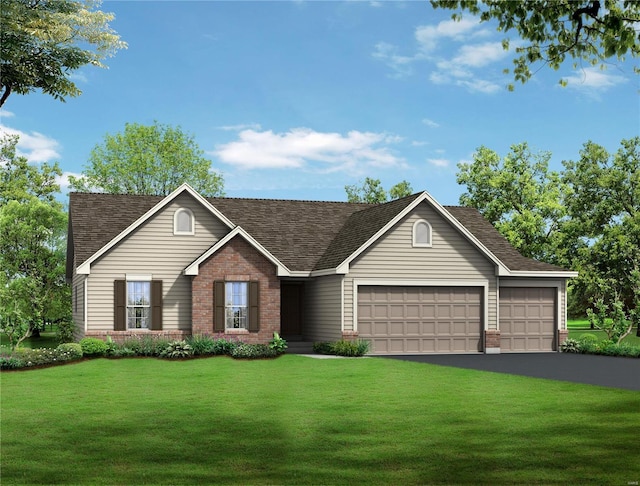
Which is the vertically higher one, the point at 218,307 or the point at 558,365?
the point at 218,307

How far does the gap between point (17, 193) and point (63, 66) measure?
80.7ft

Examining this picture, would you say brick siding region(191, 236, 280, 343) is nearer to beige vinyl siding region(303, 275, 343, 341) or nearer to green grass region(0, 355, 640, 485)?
beige vinyl siding region(303, 275, 343, 341)

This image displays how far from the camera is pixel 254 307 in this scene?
30.9 metres

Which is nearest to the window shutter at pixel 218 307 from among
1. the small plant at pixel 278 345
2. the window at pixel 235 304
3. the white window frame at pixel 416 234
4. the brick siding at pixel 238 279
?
the brick siding at pixel 238 279

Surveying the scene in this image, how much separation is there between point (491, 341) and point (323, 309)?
663 cm

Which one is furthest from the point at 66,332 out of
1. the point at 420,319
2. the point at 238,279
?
the point at 420,319

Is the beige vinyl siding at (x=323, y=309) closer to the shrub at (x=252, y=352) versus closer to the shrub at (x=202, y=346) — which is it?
the shrub at (x=252, y=352)

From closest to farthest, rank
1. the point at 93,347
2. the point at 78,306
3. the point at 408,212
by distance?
the point at 93,347 → the point at 408,212 → the point at 78,306

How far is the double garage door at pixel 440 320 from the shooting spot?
30891 millimetres

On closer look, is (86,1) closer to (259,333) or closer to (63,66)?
(63,66)

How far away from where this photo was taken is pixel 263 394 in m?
17.4

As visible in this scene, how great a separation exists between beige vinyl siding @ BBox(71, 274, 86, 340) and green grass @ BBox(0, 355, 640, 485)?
10.1 meters

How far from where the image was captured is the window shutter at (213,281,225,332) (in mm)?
30438

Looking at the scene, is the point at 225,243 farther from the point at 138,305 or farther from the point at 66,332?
the point at 66,332
